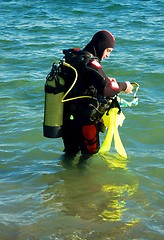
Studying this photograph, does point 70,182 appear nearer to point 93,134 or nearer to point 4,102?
point 93,134

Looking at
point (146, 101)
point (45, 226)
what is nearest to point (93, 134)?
point (45, 226)

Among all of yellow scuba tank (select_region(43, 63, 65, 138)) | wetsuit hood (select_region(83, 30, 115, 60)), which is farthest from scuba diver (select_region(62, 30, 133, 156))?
yellow scuba tank (select_region(43, 63, 65, 138))

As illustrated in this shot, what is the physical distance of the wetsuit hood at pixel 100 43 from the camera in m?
5.55

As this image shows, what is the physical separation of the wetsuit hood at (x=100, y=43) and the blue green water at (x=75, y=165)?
4.87 ft

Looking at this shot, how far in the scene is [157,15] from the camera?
16.9m

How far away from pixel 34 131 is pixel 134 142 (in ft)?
5.07

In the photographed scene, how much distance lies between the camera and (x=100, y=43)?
558 cm

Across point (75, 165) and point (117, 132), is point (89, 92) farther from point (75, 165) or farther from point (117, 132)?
point (75, 165)

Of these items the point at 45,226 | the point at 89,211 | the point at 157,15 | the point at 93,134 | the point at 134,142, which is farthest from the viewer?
the point at 157,15

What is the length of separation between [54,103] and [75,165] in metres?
1.06

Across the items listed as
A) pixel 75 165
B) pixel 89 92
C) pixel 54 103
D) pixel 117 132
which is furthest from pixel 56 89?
pixel 75 165

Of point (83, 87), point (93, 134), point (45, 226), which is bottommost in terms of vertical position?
point (45, 226)

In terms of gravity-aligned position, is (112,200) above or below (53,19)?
below

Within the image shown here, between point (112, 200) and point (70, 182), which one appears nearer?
point (112, 200)
